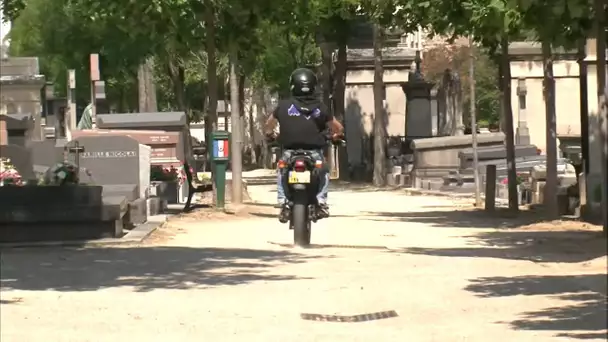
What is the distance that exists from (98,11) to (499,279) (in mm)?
13508

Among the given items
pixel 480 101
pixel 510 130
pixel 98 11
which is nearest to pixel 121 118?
pixel 98 11

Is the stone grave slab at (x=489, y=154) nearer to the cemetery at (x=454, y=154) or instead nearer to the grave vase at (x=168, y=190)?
the cemetery at (x=454, y=154)

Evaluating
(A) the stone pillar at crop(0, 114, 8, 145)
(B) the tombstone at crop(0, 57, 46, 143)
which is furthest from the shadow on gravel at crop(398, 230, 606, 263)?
(B) the tombstone at crop(0, 57, 46, 143)

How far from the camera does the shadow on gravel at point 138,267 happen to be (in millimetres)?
10508

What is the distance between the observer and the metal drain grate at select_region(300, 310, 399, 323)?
8547mm

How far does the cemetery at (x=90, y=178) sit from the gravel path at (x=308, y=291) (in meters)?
0.92

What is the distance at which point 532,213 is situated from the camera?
2292cm

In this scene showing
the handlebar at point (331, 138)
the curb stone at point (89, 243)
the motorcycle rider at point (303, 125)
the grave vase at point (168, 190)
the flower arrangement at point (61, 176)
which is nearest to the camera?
the motorcycle rider at point (303, 125)

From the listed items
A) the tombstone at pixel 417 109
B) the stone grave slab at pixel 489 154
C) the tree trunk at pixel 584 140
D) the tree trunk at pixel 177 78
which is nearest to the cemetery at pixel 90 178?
the tree trunk at pixel 584 140

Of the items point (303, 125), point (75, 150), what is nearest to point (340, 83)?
point (75, 150)

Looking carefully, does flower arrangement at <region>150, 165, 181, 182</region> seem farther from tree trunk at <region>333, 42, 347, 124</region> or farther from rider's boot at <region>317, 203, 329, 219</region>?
tree trunk at <region>333, 42, 347, 124</region>

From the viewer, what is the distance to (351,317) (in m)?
8.63

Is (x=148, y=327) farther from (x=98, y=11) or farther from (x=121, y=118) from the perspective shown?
(x=121, y=118)

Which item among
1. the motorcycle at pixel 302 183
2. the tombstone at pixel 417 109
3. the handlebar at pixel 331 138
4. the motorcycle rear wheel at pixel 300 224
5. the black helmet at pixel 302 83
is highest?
the tombstone at pixel 417 109
